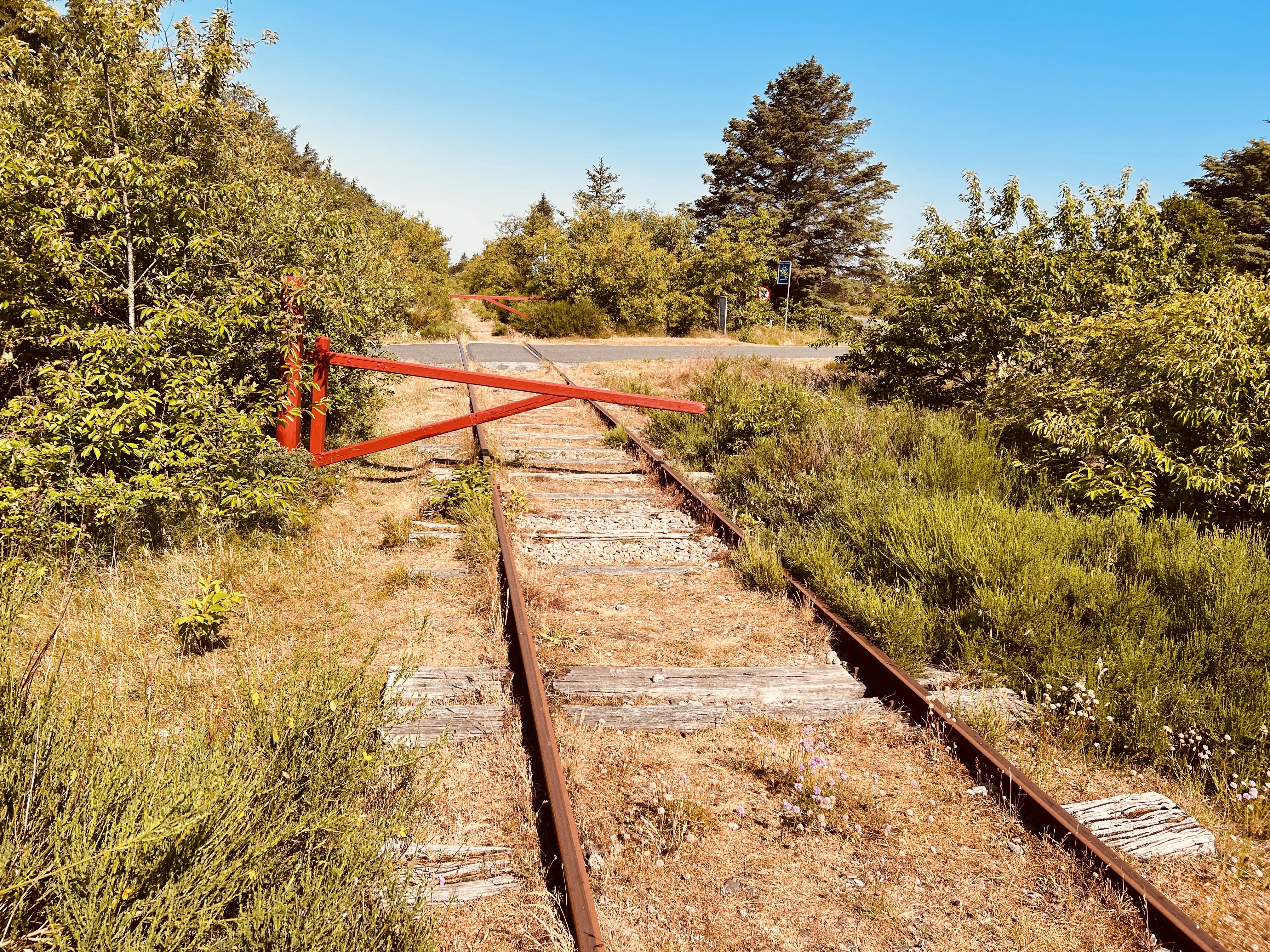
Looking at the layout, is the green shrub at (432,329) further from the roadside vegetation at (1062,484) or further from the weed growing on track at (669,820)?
the weed growing on track at (669,820)

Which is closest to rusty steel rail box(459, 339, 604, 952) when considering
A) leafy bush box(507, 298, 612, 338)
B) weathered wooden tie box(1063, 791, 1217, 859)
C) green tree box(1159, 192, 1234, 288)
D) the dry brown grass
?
the dry brown grass

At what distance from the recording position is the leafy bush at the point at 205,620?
4.07 meters

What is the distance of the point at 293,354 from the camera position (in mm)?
6141

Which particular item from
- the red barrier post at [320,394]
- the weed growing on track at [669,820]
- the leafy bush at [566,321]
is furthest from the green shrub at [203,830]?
the leafy bush at [566,321]

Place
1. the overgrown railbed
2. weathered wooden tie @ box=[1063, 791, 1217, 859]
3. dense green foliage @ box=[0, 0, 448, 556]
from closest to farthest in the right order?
weathered wooden tie @ box=[1063, 791, 1217, 859] → the overgrown railbed → dense green foliage @ box=[0, 0, 448, 556]

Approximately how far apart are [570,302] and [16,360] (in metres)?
24.1

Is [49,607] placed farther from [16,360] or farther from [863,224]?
[863,224]

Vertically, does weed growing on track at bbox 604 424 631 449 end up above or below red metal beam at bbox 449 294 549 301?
below

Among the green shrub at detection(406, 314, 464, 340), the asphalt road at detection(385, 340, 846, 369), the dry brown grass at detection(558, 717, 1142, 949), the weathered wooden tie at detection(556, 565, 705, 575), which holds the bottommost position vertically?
the dry brown grass at detection(558, 717, 1142, 949)

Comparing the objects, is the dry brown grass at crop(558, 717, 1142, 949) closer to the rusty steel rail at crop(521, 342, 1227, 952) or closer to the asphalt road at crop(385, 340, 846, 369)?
the rusty steel rail at crop(521, 342, 1227, 952)

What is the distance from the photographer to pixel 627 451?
9734 millimetres

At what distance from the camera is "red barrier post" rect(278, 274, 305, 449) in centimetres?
→ 607

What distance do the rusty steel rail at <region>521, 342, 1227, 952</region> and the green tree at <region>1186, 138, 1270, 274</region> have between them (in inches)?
1369

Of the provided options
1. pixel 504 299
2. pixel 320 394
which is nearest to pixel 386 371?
pixel 320 394
